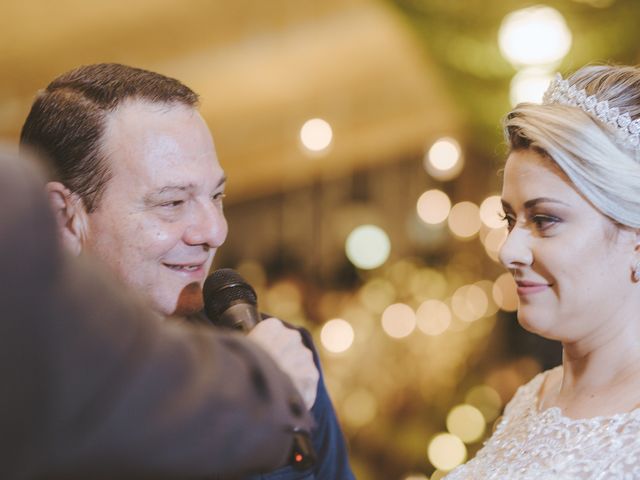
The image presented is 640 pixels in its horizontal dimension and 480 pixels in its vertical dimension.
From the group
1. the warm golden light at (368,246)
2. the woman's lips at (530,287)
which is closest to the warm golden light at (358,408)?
the woman's lips at (530,287)

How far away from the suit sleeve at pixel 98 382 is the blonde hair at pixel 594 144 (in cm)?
95

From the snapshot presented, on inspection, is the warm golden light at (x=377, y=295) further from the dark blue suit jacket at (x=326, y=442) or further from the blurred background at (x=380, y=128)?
the dark blue suit jacket at (x=326, y=442)

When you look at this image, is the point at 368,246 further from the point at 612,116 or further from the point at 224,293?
the point at 224,293

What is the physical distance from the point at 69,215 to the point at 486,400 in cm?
515

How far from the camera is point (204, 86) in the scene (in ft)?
22.6

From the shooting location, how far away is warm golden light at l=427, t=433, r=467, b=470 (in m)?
5.80

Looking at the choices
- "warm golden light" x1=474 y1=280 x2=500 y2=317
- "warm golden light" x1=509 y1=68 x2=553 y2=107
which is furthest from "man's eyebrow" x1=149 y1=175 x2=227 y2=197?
"warm golden light" x1=474 y1=280 x2=500 y2=317

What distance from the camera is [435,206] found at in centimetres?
1266

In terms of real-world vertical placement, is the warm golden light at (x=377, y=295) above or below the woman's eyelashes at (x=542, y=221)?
above

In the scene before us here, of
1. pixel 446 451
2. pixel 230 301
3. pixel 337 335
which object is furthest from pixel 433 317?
pixel 230 301

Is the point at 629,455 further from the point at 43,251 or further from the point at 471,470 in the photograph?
the point at 43,251

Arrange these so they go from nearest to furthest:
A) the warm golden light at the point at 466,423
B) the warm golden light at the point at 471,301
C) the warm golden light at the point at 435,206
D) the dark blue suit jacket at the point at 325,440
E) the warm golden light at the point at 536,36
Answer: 1. the dark blue suit jacket at the point at 325,440
2. the warm golden light at the point at 536,36
3. the warm golden light at the point at 466,423
4. the warm golden light at the point at 471,301
5. the warm golden light at the point at 435,206

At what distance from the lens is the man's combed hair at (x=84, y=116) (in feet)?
5.72

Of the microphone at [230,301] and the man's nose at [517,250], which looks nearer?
the microphone at [230,301]
